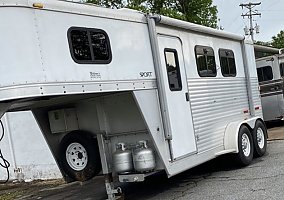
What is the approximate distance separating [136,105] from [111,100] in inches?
22.0

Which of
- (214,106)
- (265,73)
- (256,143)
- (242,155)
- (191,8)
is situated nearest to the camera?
(214,106)

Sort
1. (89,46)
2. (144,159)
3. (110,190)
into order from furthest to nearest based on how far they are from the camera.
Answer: (110,190), (144,159), (89,46)

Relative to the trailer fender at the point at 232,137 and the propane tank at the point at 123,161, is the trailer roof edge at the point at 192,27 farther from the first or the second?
the propane tank at the point at 123,161

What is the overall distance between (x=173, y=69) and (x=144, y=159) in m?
1.73

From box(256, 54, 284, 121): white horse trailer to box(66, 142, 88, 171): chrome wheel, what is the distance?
1000 cm

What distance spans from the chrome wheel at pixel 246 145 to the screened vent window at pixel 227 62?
4.55 feet

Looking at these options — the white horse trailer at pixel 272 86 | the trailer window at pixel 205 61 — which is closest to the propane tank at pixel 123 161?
the trailer window at pixel 205 61

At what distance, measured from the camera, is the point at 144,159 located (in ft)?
22.1

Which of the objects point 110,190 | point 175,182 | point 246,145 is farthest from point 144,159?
point 246,145

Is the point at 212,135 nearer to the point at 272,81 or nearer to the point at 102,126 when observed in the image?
the point at 102,126

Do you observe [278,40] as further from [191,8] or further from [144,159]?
[144,159]

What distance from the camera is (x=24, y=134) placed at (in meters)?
11.9

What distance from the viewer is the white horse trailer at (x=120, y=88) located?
5215 millimetres

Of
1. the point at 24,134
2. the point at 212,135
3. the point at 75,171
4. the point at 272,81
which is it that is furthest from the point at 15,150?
the point at 272,81
